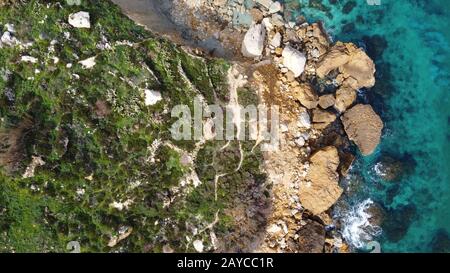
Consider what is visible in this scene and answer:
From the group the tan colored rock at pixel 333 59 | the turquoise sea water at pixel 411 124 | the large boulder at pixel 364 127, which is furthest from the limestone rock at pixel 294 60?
the large boulder at pixel 364 127

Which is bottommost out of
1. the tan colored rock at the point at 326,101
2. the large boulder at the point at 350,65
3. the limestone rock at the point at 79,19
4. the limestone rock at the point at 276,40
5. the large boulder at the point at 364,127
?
the large boulder at the point at 364,127

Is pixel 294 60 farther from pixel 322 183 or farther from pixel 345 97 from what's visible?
pixel 322 183

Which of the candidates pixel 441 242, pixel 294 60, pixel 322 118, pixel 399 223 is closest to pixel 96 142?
pixel 294 60

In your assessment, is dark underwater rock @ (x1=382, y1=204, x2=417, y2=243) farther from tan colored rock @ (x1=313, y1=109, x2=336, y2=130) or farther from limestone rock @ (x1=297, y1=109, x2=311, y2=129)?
limestone rock @ (x1=297, y1=109, x2=311, y2=129)

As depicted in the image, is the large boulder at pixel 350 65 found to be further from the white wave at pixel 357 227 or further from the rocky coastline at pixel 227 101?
the white wave at pixel 357 227

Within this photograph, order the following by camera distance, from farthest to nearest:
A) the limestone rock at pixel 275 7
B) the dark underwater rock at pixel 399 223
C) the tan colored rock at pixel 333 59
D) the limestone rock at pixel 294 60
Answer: the limestone rock at pixel 275 7
the dark underwater rock at pixel 399 223
the tan colored rock at pixel 333 59
the limestone rock at pixel 294 60

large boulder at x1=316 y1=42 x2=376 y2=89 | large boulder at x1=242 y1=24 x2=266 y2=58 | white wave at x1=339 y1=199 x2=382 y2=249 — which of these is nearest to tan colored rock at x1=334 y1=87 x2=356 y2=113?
large boulder at x1=316 y1=42 x2=376 y2=89

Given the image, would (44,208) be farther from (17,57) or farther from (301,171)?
(301,171)
